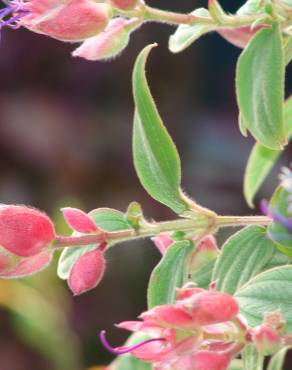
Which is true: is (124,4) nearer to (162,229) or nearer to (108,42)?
(108,42)

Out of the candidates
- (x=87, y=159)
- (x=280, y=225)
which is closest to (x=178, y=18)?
(x=280, y=225)

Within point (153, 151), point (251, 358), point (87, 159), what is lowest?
point (87, 159)

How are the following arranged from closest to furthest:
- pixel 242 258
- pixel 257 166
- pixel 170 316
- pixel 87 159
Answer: pixel 170 316 < pixel 242 258 < pixel 257 166 < pixel 87 159

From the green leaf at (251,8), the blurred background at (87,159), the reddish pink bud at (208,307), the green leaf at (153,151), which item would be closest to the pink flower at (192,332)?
the reddish pink bud at (208,307)

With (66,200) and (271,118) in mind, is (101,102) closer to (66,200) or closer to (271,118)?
(66,200)

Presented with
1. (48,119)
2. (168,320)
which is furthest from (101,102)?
(168,320)

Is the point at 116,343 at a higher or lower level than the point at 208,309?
lower

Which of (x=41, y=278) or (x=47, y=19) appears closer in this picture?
(x=47, y=19)
